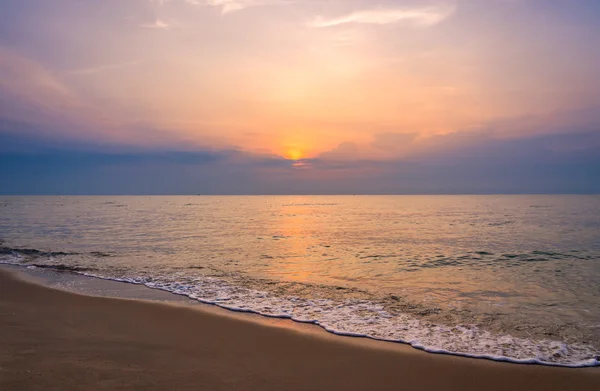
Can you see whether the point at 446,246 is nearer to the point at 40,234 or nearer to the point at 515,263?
the point at 515,263

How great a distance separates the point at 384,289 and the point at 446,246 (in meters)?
14.2

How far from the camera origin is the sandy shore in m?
6.12

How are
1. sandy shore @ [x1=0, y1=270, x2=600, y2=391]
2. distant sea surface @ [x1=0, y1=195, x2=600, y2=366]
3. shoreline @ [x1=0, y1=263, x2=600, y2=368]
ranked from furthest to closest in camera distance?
1. distant sea surface @ [x1=0, y1=195, x2=600, y2=366]
2. shoreline @ [x1=0, y1=263, x2=600, y2=368]
3. sandy shore @ [x1=0, y1=270, x2=600, y2=391]

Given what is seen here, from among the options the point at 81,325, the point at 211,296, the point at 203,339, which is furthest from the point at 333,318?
the point at 81,325

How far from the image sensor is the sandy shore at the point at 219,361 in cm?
→ 612

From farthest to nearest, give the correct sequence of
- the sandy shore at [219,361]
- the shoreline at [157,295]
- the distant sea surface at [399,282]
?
the distant sea surface at [399,282], the shoreline at [157,295], the sandy shore at [219,361]

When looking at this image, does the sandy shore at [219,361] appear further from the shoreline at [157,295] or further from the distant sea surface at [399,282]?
the distant sea surface at [399,282]

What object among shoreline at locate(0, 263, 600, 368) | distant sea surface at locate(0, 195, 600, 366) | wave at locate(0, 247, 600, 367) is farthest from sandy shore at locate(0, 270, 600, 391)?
distant sea surface at locate(0, 195, 600, 366)

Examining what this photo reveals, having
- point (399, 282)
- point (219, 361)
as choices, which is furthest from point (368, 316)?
point (399, 282)

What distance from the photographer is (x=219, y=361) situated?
6.98m

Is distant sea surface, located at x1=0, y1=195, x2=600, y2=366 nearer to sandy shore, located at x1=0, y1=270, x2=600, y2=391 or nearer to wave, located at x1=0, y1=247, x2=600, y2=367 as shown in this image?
wave, located at x1=0, y1=247, x2=600, y2=367

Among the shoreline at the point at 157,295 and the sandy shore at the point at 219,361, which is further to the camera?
the shoreline at the point at 157,295

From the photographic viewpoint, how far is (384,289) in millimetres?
13422

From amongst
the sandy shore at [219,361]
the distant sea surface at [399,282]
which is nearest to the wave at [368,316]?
the distant sea surface at [399,282]
